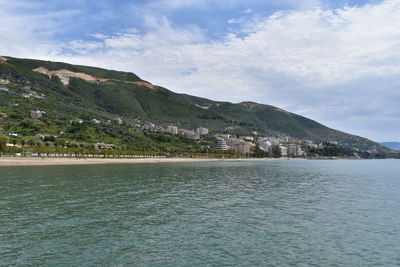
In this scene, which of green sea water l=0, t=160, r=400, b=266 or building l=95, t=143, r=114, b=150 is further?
building l=95, t=143, r=114, b=150

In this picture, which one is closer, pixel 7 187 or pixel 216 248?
pixel 216 248

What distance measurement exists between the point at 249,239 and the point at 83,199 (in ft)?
79.5

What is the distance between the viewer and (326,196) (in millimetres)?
46281

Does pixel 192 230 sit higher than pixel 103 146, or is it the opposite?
pixel 103 146

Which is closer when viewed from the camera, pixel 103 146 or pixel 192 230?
pixel 192 230

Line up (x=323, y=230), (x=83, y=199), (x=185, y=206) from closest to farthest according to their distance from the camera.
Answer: (x=323, y=230) → (x=185, y=206) → (x=83, y=199)

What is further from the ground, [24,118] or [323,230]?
[24,118]

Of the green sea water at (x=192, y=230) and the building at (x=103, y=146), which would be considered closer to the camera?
the green sea water at (x=192, y=230)

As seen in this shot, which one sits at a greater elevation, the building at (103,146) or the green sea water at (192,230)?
the building at (103,146)

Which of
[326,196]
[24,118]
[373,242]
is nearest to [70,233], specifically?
[373,242]

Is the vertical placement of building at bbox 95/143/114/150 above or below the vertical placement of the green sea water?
above

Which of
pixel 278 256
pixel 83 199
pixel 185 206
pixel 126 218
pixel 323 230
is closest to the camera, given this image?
pixel 278 256

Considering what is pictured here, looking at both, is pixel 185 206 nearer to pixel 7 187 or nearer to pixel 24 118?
pixel 7 187

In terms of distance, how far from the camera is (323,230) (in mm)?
26281
